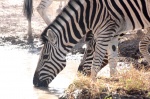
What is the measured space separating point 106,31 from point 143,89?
1.93m

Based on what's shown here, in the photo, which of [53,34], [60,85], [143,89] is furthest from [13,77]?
[143,89]

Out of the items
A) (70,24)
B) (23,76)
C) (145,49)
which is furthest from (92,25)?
(23,76)

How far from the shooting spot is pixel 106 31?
7898 millimetres

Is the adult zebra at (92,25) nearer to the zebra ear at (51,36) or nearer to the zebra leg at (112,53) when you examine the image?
the zebra ear at (51,36)

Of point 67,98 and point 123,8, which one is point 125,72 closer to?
point 67,98

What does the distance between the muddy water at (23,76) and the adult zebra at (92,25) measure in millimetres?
392

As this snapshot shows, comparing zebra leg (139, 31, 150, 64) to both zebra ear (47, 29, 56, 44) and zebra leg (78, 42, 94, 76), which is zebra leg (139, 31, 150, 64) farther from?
zebra ear (47, 29, 56, 44)

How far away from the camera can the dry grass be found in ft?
20.3

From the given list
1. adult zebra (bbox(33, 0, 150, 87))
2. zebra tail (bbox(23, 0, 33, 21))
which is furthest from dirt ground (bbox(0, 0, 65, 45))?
adult zebra (bbox(33, 0, 150, 87))

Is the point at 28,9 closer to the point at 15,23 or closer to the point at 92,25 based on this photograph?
the point at 15,23

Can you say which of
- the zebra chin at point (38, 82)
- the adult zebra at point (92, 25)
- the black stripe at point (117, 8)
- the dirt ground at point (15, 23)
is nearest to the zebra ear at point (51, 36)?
the adult zebra at point (92, 25)

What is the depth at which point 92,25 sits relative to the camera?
8.07 meters

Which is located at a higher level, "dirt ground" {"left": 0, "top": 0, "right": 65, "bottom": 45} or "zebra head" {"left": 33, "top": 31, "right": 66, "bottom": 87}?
"dirt ground" {"left": 0, "top": 0, "right": 65, "bottom": 45}

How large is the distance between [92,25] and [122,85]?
1.94 meters
